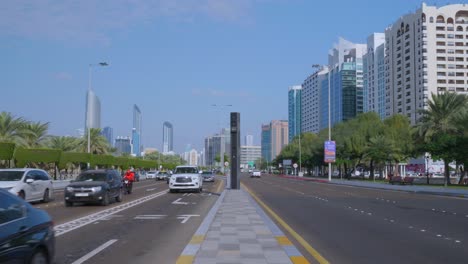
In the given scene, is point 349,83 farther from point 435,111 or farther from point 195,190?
point 195,190

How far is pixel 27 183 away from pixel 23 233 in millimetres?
18329

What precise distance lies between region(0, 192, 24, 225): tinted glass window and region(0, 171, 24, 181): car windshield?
18176 millimetres

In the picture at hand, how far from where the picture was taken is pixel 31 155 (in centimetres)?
4706

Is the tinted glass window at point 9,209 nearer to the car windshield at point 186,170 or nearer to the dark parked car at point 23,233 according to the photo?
the dark parked car at point 23,233

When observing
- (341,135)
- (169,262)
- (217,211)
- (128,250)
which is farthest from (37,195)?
(341,135)

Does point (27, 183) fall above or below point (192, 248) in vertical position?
above

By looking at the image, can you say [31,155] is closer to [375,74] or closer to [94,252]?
[94,252]

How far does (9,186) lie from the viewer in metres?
22.4

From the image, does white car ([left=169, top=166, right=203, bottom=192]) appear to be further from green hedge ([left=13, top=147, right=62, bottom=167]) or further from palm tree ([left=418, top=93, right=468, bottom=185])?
palm tree ([left=418, top=93, right=468, bottom=185])

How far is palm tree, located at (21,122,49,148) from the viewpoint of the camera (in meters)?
56.3

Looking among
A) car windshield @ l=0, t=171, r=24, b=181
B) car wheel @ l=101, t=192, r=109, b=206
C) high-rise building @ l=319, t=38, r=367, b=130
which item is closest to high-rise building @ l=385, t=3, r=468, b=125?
high-rise building @ l=319, t=38, r=367, b=130

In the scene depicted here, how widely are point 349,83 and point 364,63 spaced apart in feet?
29.9

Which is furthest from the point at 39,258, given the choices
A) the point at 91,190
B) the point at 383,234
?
the point at 91,190

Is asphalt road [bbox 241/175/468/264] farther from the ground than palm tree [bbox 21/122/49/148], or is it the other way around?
palm tree [bbox 21/122/49/148]
